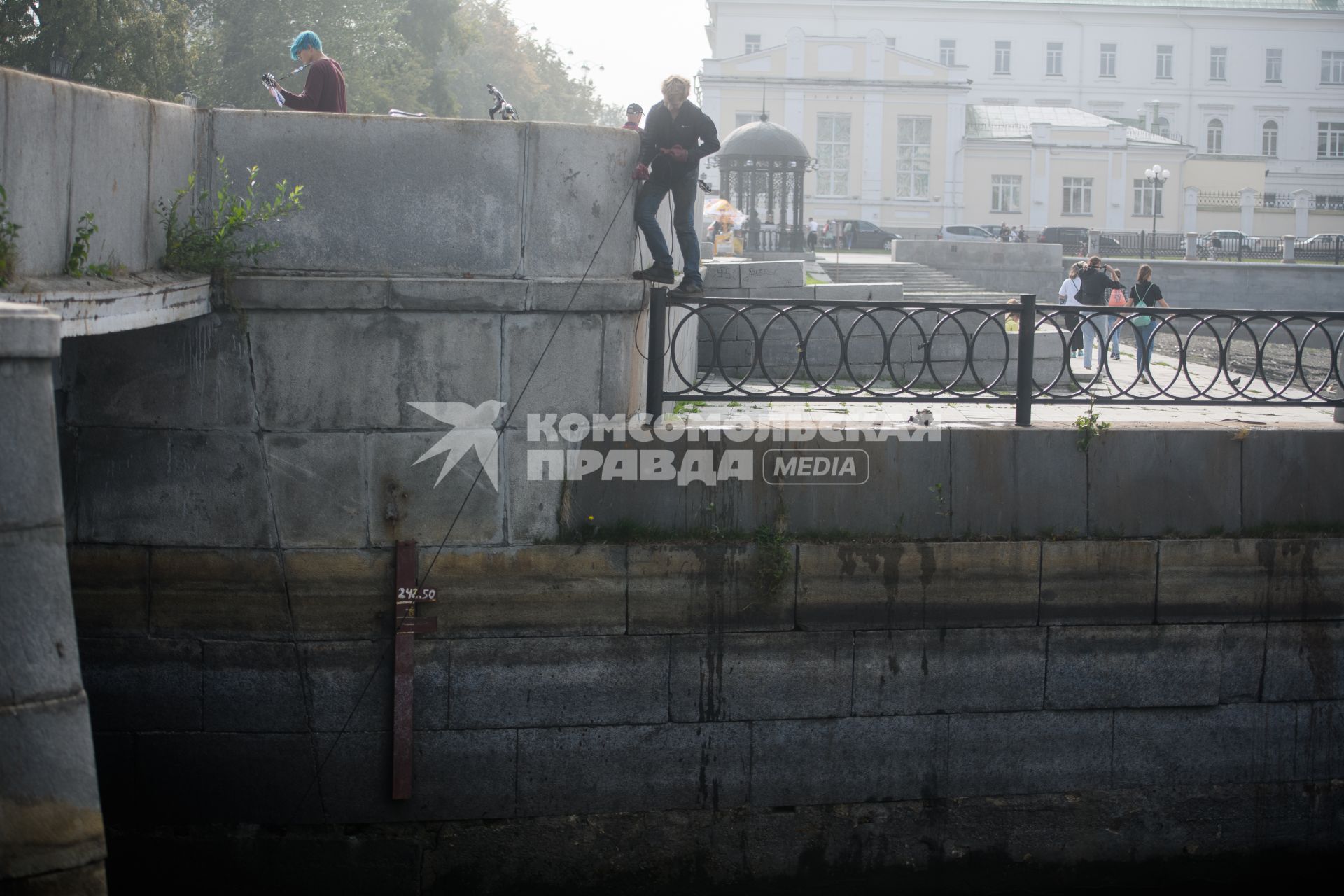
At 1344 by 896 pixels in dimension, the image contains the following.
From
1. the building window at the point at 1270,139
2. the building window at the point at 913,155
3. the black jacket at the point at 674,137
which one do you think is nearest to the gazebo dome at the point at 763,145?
the black jacket at the point at 674,137

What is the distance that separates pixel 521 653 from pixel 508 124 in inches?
114

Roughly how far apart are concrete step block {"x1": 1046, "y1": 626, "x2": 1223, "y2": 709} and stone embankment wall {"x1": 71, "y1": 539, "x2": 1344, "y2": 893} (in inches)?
0.6

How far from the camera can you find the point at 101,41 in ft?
83.7

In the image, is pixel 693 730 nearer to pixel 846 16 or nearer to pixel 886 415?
pixel 886 415

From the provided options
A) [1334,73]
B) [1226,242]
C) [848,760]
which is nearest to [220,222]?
[848,760]

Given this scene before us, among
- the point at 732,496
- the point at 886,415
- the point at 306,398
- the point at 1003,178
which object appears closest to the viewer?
the point at 306,398

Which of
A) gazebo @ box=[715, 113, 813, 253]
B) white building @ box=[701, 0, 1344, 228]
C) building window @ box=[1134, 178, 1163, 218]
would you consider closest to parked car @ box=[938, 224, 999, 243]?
building window @ box=[1134, 178, 1163, 218]

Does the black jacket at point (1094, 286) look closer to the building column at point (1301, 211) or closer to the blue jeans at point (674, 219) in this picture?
the blue jeans at point (674, 219)

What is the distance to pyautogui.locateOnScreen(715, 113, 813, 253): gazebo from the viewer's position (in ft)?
83.1

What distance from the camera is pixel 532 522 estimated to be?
23.8 ft

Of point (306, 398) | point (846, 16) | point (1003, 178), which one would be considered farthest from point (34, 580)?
point (846, 16)

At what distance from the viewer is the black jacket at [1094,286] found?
15.4 metres

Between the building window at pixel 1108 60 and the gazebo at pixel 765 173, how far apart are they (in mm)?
50534

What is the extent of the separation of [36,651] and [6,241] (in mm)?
1829
